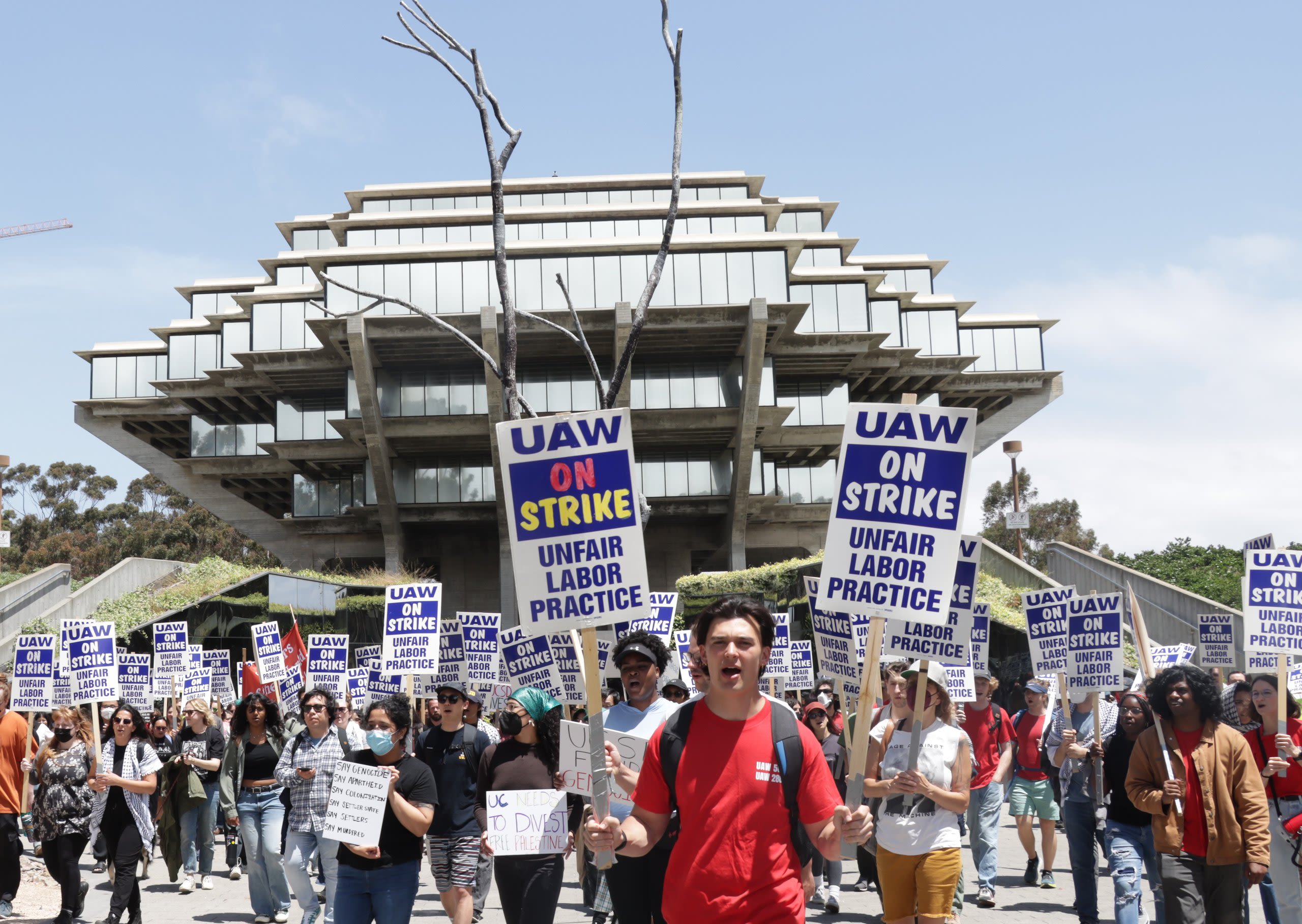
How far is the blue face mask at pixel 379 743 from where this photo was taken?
7.02 meters

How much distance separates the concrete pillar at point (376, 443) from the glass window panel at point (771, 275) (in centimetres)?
1365

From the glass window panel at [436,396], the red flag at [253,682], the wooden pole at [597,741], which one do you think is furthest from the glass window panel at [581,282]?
the wooden pole at [597,741]

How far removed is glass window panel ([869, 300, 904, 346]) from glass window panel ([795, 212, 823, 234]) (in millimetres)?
8907

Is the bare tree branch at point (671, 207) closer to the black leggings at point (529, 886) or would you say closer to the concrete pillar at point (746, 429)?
the concrete pillar at point (746, 429)

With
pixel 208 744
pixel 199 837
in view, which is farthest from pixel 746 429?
pixel 199 837

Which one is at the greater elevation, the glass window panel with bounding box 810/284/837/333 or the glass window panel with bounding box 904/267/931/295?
the glass window panel with bounding box 904/267/931/295

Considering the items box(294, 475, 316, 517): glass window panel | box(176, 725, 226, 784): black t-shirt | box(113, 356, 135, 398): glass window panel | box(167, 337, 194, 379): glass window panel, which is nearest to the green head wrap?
box(176, 725, 226, 784): black t-shirt

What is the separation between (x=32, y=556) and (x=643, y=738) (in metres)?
82.8

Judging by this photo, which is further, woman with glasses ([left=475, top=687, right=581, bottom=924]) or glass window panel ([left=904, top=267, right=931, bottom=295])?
glass window panel ([left=904, top=267, right=931, bottom=295])

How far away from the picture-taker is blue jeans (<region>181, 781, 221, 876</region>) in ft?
43.3

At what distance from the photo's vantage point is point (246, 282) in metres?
60.2

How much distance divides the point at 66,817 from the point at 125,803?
442 mm

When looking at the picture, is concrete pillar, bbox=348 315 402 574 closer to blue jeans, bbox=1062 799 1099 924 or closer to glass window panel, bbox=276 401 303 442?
glass window panel, bbox=276 401 303 442

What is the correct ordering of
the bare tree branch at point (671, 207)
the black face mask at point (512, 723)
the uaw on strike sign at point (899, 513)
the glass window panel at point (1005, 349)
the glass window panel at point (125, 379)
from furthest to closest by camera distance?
the glass window panel at point (125, 379) < the glass window panel at point (1005, 349) < the bare tree branch at point (671, 207) < the black face mask at point (512, 723) < the uaw on strike sign at point (899, 513)
